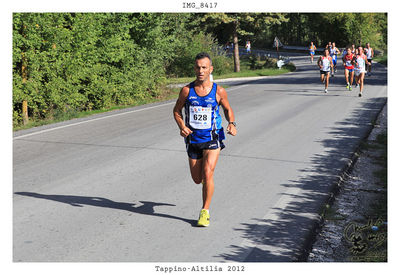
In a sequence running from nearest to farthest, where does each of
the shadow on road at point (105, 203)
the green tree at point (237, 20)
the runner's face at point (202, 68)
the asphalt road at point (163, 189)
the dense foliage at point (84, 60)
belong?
the asphalt road at point (163, 189)
the runner's face at point (202, 68)
the shadow on road at point (105, 203)
the dense foliage at point (84, 60)
the green tree at point (237, 20)

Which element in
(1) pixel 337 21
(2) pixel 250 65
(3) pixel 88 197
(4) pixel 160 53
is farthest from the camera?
(1) pixel 337 21

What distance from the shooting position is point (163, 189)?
24.8 ft

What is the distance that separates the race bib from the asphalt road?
1.15 m

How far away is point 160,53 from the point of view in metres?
20.3

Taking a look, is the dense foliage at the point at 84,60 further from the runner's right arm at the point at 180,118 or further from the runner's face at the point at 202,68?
the runner's face at the point at 202,68

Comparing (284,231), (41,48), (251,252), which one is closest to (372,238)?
(284,231)

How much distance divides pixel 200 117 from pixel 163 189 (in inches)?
75.7

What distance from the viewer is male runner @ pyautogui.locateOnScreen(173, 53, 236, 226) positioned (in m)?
5.96

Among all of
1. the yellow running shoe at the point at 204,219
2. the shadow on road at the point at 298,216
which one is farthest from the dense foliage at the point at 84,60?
the yellow running shoe at the point at 204,219

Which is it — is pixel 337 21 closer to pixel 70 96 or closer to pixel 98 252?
pixel 70 96

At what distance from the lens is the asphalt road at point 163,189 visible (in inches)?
214

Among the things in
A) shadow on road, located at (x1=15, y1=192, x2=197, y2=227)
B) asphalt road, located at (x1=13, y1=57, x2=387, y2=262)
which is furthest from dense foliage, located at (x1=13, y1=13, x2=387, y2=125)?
shadow on road, located at (x1=15, y1=192, x2=197, y2=227)

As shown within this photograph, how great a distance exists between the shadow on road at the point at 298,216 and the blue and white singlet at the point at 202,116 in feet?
3.69

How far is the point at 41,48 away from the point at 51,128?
2.57 metres
